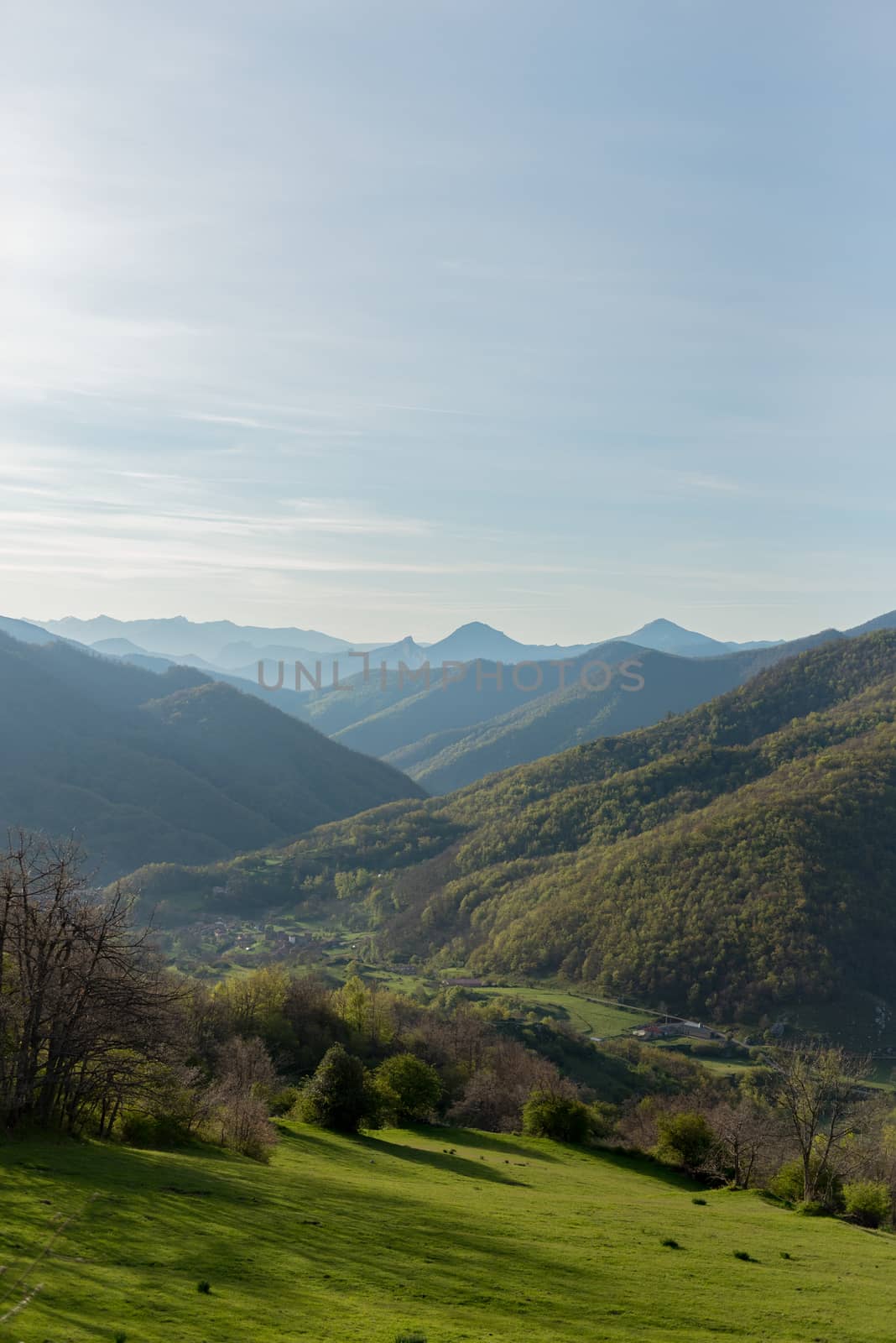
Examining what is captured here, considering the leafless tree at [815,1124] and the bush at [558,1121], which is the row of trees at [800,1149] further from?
the bush at [558,1121]

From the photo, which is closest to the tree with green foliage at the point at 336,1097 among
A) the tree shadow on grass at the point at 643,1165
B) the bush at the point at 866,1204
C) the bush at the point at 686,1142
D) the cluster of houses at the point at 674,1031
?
Result: the tree shadow on grass at the point at 643,1165

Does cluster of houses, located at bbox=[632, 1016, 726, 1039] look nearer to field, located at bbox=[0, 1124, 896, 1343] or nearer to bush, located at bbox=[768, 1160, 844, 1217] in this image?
bush, located at bbox=[768, 1160, 844, 1217]

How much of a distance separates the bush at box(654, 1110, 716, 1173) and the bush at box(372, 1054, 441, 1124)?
1485 cm

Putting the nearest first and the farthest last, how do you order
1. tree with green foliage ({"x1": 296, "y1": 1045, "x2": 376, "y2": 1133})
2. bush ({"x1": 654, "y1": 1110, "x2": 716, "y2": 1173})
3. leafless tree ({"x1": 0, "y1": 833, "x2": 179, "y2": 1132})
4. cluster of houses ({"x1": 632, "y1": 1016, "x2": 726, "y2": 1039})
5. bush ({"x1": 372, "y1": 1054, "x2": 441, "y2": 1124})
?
leafless tree ({"x1": 0, "y1": 833, "x2": 179, "y2": 1132}) < tree with green foliage ({"x1": 296, "y1": 1045, "x2": 376, "y2": 1133}) < bush ({"x1": 654, "y1": 1110, "x2": 716, "y2": 1173}) < bush ({"x1": 372, "y1": 1054, "x2": 441, "y2": 1124}) < cluster of houses ({"x1": 632, "y1": 1016, "x2": 726, "y2": 1039})

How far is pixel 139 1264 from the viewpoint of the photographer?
19.6 metres

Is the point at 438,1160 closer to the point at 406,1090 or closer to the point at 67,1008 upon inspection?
the point at 406,1090

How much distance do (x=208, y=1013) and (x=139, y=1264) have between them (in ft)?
148

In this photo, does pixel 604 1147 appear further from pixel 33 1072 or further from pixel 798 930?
pixel 798 930

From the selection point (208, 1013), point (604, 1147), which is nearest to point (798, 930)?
point (604, 1147)

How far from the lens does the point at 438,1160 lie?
46.2 metres

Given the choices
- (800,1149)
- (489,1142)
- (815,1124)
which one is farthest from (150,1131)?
(800,1149)

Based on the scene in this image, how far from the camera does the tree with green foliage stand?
4941cm

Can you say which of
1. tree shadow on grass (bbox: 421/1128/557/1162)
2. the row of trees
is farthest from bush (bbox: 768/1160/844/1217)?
tree shadow on grass (bbox: 421/1128/557/1162)

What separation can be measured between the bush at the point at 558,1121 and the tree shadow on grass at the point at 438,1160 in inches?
475
